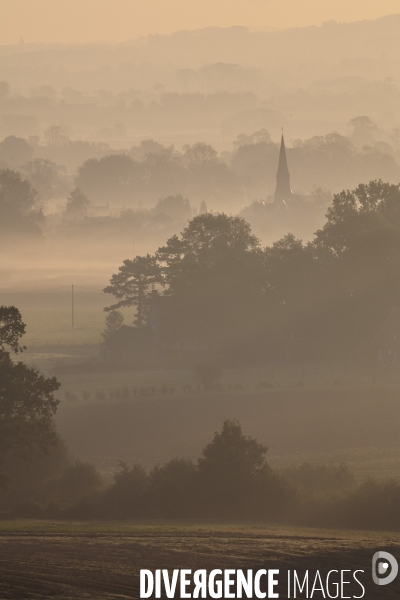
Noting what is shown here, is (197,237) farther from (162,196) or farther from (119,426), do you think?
(162,196)

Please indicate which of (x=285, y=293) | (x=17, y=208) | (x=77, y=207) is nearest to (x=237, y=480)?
(x=285, y=293)

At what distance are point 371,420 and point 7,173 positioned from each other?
11766 centimetres

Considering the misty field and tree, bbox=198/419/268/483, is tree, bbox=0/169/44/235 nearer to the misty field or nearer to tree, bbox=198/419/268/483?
the misty field

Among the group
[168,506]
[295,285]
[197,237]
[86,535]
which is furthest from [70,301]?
[86,535]

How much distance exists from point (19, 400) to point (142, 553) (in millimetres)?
8995

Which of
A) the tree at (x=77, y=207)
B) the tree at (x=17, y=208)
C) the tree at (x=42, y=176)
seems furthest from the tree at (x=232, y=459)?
the tree at (x=42, y=176)

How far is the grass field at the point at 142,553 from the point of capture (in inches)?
765

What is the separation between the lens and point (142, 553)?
2219 centimetres

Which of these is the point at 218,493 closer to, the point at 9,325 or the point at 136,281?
the point at 9,325

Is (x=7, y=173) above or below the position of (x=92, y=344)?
above

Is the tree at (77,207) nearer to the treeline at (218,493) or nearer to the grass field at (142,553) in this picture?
the treeline at (218,493)

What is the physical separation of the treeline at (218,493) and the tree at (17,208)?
107 m

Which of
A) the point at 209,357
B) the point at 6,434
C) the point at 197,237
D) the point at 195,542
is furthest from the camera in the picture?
the point at 197,237

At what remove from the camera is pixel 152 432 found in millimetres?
41375
